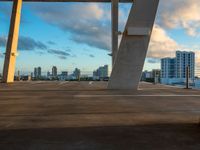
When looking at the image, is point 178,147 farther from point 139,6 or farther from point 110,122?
point 139,6

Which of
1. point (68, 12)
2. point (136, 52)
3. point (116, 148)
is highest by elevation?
point (68, 12)

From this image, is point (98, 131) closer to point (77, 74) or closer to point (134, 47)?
point (134, 47)

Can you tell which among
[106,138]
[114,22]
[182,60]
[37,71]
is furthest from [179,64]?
[106,138]

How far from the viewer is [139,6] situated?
63.6 feet

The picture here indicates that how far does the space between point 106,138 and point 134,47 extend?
602 inches

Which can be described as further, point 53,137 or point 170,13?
point 170,13

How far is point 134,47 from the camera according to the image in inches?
793

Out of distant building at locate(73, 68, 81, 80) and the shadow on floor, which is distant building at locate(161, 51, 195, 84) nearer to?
distant building at locate(73, 68, 81, 80)

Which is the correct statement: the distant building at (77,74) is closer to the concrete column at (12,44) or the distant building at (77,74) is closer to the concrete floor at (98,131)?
the concrete column at (12,44)

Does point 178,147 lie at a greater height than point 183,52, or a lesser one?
lesser

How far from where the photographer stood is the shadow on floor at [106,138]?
4.66 m

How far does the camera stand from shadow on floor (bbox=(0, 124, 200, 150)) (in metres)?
4.66

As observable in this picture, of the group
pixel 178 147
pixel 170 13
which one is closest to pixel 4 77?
pixel 170 13

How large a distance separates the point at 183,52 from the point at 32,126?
40430 millimetres
